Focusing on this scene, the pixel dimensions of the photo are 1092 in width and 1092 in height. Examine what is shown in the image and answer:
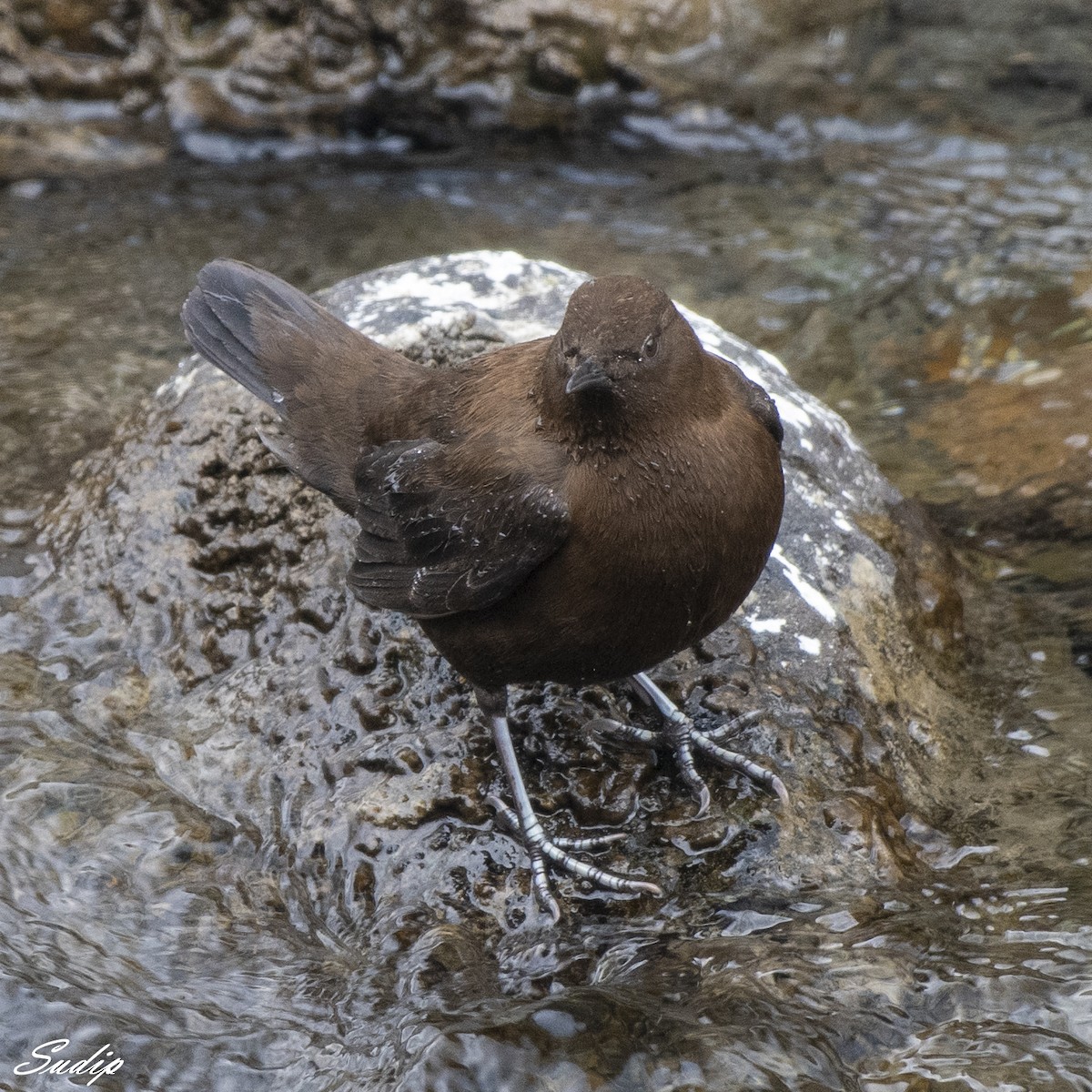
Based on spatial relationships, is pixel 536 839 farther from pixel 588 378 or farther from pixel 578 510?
pixel 588 378

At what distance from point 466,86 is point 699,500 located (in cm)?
510

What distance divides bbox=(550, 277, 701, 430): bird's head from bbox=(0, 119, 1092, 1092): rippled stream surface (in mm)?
1247

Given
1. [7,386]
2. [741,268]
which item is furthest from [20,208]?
[741,268]

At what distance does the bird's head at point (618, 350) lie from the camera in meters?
2.85

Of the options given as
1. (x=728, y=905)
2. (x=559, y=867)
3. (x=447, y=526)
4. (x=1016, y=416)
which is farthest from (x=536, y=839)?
(x=1016, y=416)

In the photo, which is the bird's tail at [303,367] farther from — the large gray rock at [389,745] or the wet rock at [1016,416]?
the wet rock at [1016,416]

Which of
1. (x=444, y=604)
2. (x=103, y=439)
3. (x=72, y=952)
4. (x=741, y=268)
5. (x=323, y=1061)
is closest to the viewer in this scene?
(x=323, y=1061)

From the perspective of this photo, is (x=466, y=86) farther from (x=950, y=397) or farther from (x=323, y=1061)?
(x=323, y=1061)

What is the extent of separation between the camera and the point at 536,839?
3.13 m

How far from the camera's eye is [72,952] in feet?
9.80

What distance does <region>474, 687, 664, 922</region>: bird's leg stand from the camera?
121 inches
